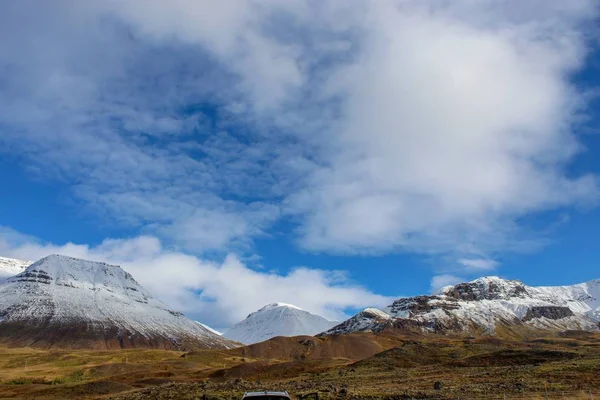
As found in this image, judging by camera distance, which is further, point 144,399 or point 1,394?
point 1,394

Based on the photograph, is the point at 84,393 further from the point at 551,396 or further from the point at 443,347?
the point at 443,347

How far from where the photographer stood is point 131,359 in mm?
199000

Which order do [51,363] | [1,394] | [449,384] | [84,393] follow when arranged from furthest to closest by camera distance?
[51,363], [1,394], [84,393], [449,384]

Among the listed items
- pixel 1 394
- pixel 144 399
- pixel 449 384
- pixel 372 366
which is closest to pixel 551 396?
pixel 449 384

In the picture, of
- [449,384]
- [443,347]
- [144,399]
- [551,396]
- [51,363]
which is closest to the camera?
[551,396]

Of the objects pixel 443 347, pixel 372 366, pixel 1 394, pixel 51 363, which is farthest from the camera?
pixel 51 363

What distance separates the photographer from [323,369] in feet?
351

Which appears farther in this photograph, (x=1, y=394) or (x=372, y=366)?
(x=372, y=366)

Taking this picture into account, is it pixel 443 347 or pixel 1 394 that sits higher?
pixel 443 347

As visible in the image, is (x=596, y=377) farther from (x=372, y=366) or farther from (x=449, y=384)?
(x=372, y=366)

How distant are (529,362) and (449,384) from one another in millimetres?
36356

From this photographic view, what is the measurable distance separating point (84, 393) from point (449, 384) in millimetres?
54265

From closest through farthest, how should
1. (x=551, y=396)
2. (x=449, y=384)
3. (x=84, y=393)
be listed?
(x=551, y=396) → (x=449, y=384) → (x=84, y=393)

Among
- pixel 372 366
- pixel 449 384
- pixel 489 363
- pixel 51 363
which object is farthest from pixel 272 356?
pixel 449 384
